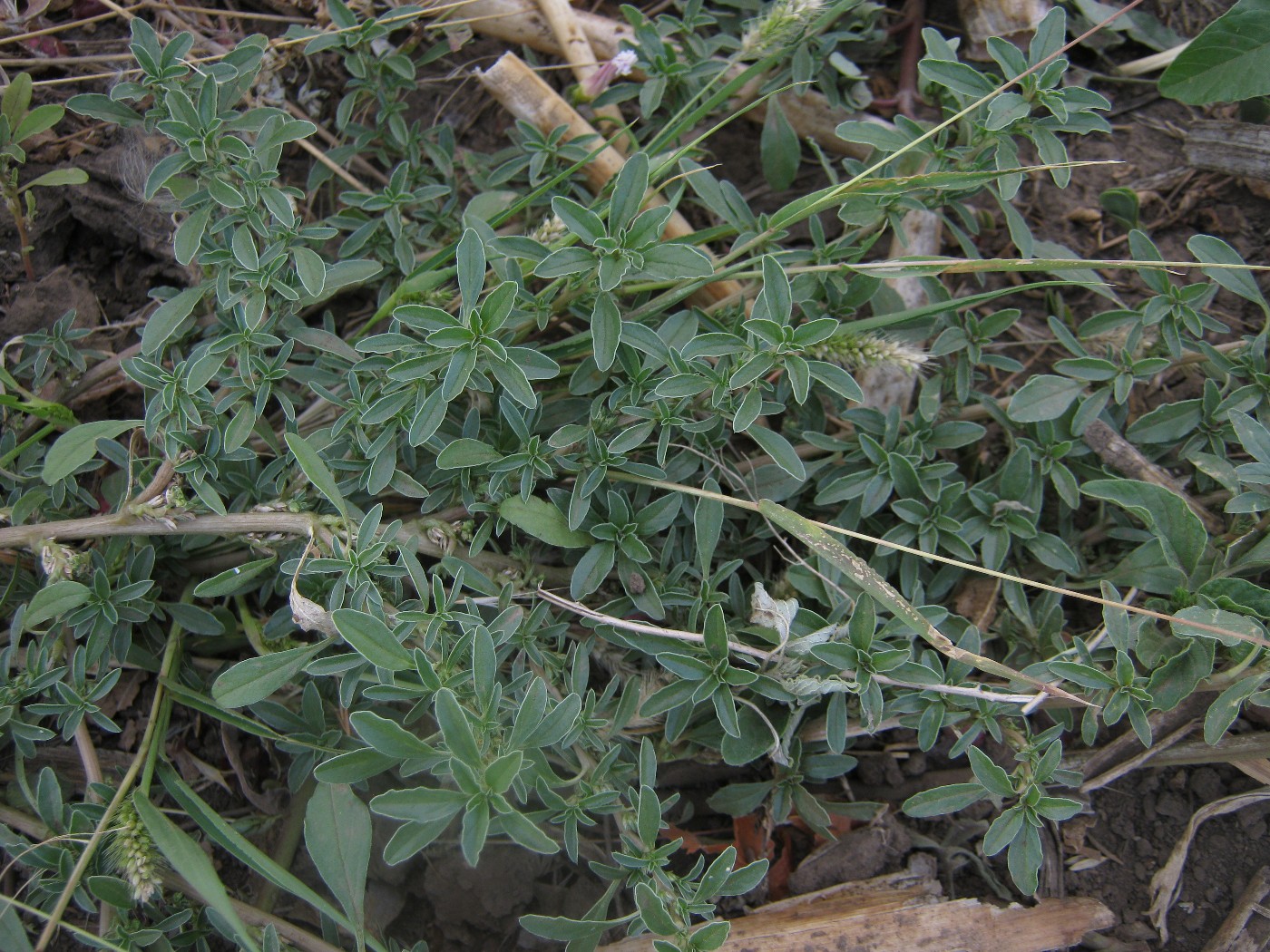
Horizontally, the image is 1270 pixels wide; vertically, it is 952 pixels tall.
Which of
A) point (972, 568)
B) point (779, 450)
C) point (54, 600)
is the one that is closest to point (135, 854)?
point (54, 600)

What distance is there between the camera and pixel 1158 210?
299cm

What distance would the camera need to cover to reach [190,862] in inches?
75.4

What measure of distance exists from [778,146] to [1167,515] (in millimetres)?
1536

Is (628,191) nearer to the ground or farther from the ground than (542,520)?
farther from the ground

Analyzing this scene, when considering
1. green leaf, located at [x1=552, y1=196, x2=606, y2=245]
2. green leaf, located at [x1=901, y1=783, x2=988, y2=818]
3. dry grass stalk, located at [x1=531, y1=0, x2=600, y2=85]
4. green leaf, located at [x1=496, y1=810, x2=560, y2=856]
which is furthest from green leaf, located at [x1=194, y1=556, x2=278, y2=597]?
dry grass stalk, located at [x1=531, y1=0, x2=600, y2=85]

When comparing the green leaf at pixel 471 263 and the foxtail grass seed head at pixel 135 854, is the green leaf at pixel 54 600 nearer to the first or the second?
the foxtail grass seed head at pixel 135 854

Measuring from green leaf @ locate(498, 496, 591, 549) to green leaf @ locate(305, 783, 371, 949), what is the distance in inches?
26.8

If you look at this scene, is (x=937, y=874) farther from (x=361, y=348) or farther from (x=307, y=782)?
(x=361, y=348)

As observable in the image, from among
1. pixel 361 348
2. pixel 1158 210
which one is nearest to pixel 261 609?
pixel 361 348

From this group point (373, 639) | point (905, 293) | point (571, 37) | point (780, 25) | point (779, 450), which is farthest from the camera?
point (571, 37)

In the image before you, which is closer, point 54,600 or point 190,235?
point 54,600

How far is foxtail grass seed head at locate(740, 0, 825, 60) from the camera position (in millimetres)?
2246

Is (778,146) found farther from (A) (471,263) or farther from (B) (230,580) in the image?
(B) (230,580)

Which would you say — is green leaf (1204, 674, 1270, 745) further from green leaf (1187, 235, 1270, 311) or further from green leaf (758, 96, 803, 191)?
green leaf (758, 96, 803, 191)
